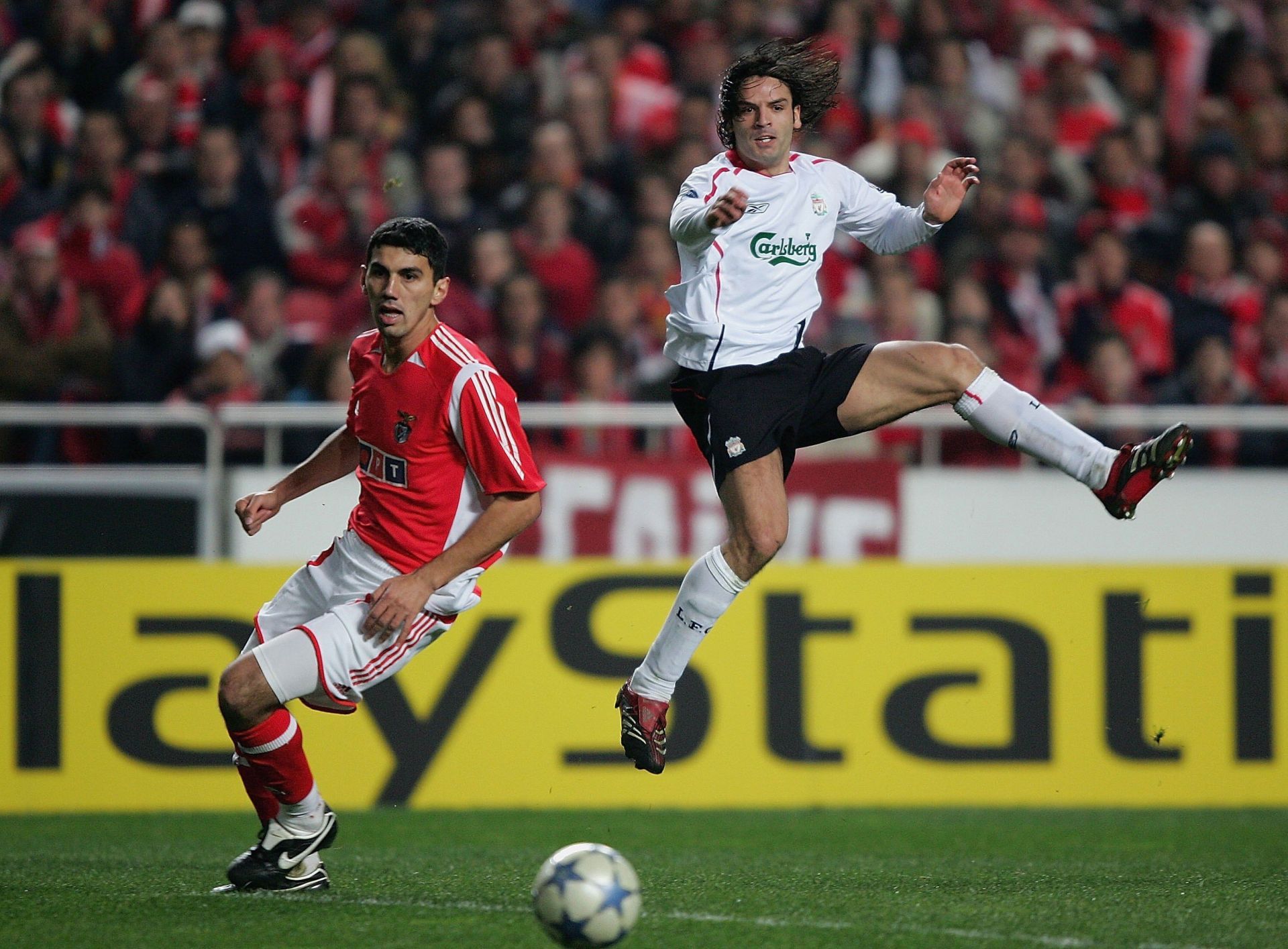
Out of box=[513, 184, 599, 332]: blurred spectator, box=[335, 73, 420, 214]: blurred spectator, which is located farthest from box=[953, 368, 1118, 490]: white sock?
box=[335, 73, 420, 214]: blurred spectator

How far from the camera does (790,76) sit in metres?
6.03

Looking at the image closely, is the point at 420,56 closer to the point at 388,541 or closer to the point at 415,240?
the point at 415,240

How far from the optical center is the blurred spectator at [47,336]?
31.3 ft

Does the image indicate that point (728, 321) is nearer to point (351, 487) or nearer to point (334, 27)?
point (351, 487)

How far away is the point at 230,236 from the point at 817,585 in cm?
415

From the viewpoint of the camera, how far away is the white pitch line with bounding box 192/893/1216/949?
16.4ft

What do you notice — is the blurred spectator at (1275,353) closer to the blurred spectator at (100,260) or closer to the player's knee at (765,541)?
the player's knee at (765,541)

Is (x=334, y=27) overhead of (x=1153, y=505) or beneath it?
overhead

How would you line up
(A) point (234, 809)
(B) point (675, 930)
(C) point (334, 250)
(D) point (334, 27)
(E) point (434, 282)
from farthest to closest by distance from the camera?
(D) point (334, 27)
(C) point (334, 250)
(A) point (234, 809)
(E) point (434, 282)
(B) point (675, 930)

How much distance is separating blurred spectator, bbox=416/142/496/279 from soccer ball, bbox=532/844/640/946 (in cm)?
618

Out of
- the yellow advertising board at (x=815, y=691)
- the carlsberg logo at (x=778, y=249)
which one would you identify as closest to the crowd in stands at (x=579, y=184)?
the yellow advertising board at (x=815, y=691)

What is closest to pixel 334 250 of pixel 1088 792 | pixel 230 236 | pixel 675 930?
pixel 230 236

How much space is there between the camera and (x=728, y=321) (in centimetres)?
604

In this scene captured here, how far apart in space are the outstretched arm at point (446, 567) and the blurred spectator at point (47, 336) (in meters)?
4.80
